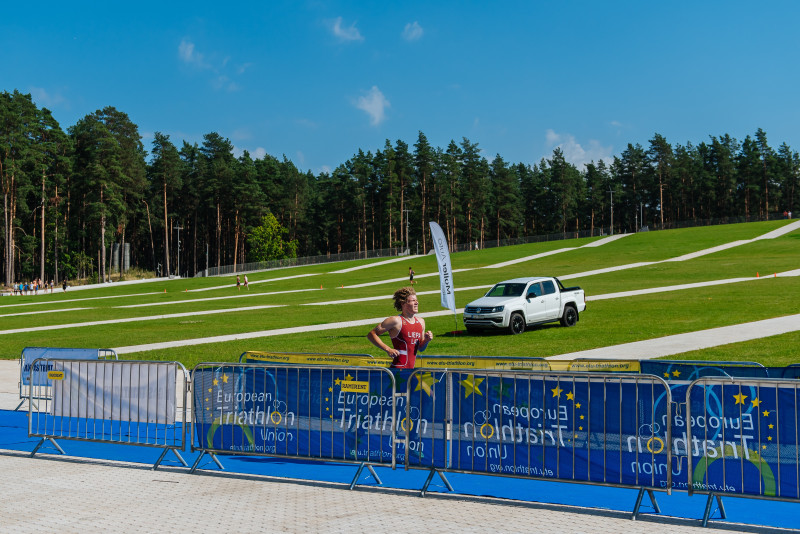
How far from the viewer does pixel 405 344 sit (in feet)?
28.6

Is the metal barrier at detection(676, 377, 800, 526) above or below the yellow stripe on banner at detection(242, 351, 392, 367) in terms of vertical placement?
below

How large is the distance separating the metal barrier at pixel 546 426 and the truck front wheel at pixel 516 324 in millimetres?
14777

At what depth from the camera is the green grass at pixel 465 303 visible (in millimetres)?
19656

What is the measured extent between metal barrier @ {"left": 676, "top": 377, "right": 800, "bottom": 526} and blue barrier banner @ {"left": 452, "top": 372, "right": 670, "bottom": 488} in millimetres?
295

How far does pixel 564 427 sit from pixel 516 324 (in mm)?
15387

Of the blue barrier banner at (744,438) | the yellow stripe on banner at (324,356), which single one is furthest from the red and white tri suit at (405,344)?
the blue barrier banner at (744,438)

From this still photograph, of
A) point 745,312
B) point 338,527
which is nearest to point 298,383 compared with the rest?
point 338,527

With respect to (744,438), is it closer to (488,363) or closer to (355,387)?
(355,387)

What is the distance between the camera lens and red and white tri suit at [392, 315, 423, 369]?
8703mm

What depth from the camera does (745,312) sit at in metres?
25.2

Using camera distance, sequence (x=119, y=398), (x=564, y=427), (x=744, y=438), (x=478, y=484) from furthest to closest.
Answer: (x=119, y=398) < (x=478, y=484) < (x=564, y=427) < (x=744, y=438)

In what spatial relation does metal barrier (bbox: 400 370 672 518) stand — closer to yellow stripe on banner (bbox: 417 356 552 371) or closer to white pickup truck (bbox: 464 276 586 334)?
yellow stripe on banner (bbox: 417 356 552 371)

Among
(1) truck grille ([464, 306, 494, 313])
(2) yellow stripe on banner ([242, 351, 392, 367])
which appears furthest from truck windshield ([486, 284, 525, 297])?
(2) yellow stripe on banner ([242, 351, 392, 367])

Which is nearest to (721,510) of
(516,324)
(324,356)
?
(324,356)
